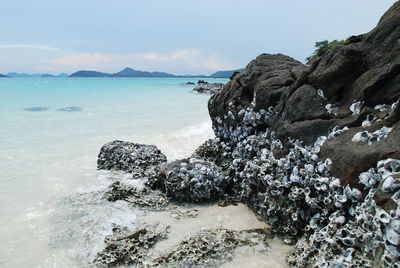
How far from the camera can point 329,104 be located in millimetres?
4496

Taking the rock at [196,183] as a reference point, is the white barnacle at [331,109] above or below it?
above

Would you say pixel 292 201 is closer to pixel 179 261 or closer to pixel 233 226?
pixel 233 226

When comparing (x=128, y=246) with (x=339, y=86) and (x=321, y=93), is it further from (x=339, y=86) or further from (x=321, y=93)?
(x=339, y=86)

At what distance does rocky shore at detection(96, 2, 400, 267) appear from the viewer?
2.98 meters

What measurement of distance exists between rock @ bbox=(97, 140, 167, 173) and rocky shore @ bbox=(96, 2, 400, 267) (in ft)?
4.68

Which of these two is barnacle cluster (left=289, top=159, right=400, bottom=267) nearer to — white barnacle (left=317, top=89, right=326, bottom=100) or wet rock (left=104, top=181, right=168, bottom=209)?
white barnacle (left=317, top=89, right=326, bottom=100)

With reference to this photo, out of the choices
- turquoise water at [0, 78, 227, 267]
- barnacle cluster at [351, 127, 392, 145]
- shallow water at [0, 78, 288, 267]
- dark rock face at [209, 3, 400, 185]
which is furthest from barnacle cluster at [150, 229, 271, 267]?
barnacle cluster at [351, 127, 392, 145]

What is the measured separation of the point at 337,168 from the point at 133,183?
4.54 metres

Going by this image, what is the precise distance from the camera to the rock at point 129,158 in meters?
7.69

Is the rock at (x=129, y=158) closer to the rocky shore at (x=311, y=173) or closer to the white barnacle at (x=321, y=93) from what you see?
the rocky shore at (x=311, y=173)

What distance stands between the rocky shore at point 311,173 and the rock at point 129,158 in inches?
56.2

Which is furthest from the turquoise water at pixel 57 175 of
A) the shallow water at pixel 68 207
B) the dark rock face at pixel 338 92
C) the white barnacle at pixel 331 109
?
the white barnacle at pixel 331 109

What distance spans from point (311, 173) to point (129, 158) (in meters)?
5.15

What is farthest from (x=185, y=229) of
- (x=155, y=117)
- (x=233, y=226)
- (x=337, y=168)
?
(x=155, y=117)
